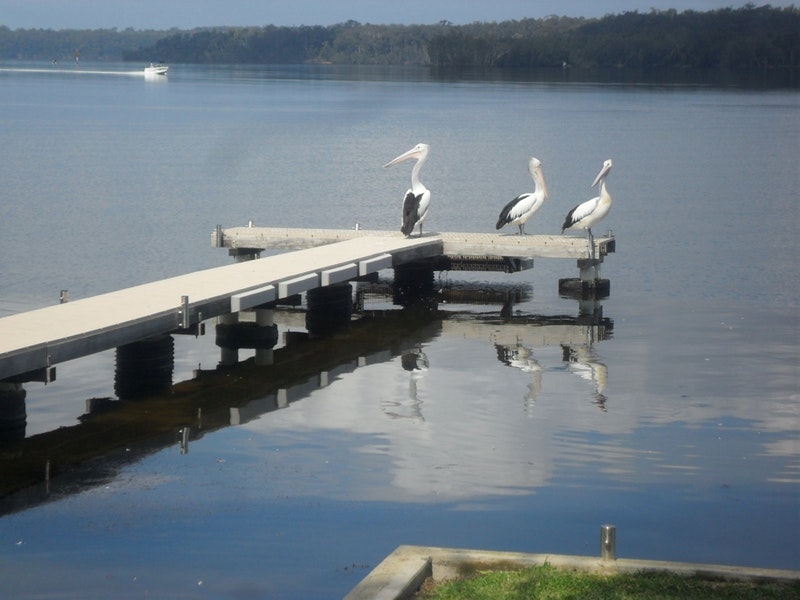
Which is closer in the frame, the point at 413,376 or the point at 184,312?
the point at 184,312

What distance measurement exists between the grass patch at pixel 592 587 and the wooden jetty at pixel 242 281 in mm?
5232

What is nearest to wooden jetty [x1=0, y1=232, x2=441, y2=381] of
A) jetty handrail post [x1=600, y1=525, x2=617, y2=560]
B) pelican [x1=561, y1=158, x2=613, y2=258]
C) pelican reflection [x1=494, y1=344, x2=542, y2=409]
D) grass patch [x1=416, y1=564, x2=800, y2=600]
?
pelican reflection [x1=494, y1=344, x2=542, y2=409]

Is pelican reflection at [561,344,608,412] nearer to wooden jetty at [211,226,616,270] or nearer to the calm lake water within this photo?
the calm lake water

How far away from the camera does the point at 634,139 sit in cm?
5416

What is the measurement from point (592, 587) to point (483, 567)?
24.2 inches

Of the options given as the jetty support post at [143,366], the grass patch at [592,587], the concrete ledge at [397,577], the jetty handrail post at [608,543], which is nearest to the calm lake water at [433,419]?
the jetty support post at [143,366]

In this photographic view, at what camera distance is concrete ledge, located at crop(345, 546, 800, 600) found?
6.96m

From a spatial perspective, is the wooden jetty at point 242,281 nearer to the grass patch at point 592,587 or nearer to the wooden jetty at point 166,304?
the wooden jetty at point 166,304

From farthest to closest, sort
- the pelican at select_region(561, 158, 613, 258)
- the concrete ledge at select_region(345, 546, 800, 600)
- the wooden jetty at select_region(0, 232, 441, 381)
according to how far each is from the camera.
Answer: the pelican at select_region(561, 158, 613, 258) < the wooden jetty at select_region(0, 232, 441, 381) < the concrete ledge at select_region(345, 546, 800, 600)

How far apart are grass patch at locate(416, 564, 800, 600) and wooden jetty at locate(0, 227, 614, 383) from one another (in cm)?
523

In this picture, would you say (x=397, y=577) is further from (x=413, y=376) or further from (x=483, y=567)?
(x=413, y=376)

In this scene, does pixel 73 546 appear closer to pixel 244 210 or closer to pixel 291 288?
pixel 291 288

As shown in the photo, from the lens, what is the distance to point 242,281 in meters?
14.9

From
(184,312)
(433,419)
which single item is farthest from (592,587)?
(184,312)
